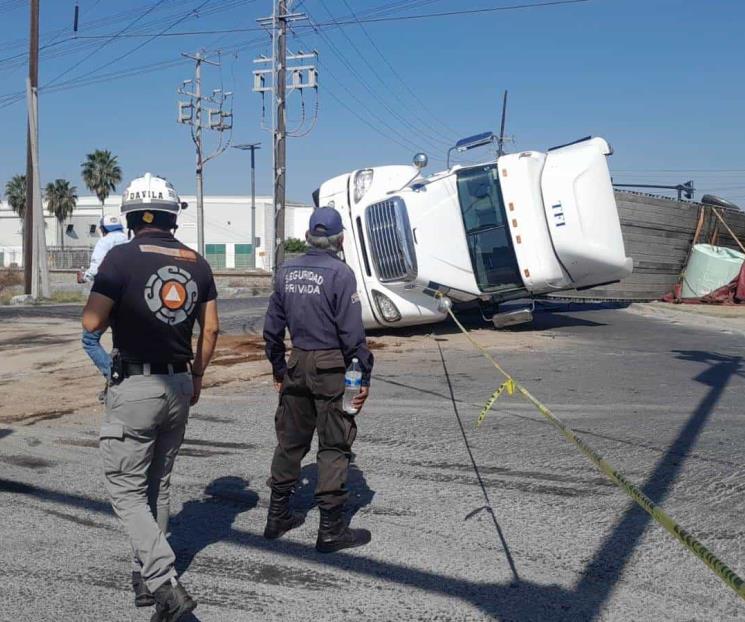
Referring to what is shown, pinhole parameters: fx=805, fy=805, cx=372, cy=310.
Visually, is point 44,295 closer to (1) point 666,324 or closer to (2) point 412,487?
(1) point 666,324

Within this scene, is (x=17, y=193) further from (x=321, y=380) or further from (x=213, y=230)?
(x=321, y=380)

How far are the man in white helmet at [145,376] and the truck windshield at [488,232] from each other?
9.68 meters

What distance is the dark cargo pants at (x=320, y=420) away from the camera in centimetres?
450

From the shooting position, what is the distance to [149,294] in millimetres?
3648

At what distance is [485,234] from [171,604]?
10322mm

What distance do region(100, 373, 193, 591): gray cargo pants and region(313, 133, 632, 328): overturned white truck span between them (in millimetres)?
9248

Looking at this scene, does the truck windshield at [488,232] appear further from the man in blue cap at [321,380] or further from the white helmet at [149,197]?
the white helmet at [149,197]

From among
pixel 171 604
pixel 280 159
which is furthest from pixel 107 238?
pixel 280 159

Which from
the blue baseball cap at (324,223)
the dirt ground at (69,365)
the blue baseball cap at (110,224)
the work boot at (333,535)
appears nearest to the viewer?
the work boot at (333,535)

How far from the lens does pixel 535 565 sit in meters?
4.18

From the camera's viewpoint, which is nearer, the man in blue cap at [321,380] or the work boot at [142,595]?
the work boot at [142,595]

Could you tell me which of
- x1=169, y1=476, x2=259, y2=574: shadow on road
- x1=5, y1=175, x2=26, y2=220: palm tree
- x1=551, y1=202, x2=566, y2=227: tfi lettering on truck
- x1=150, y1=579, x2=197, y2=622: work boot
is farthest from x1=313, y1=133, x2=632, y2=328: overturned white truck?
x1=5, y1=175, x2=26, y2=220: palm tree

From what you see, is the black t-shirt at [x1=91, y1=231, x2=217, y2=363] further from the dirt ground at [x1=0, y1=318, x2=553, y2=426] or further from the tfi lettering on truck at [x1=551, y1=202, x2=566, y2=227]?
the tfi lettering on truck at [x1=551, y1=202, x2=566, y2=227]

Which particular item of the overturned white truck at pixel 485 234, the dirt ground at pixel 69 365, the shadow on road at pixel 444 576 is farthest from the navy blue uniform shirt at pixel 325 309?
the overturned white truck at pixel 485 234
